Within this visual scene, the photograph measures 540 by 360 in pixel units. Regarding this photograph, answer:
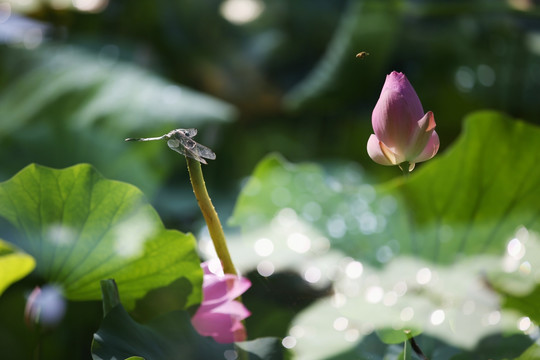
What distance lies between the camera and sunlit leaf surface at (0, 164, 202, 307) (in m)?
0.19

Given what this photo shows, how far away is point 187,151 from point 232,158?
0.49m

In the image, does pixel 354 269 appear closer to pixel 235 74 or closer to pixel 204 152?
pixel 204 152

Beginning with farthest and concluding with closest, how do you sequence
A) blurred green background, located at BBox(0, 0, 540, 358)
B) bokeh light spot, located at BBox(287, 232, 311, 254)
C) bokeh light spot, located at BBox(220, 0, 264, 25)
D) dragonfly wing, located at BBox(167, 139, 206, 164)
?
1. bokeh light spot, located at BBox(220, 0, 264, 25)
2. blurred green background, located at BBox(0, 0, 540, 358)
3. bokeh light spot, located at BBox(287, 232, 311, 254)
4. dragonfly wing, located at BBox(167, 139, 206, 164)

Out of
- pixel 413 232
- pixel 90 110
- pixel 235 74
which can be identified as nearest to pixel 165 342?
Result: pixel 413 232

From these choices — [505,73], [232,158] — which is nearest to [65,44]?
[232,158]

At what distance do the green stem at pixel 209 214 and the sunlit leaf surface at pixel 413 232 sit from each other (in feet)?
0.12

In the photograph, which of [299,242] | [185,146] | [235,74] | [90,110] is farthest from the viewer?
[235,74]

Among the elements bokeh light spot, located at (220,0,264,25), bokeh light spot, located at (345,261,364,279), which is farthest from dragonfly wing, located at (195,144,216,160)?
bokeh light spot, located at (220,0,264,25)

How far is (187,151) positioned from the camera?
0.17 m

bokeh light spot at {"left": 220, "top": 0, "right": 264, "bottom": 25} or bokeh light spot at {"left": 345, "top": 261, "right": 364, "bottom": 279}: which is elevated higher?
bokeh light spot at {"left": 220, "top": 0, "right": 264, "bottom": 25}

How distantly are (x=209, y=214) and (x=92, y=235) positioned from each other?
43 mm

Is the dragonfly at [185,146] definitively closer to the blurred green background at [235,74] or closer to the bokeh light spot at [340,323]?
the bokeh light spot at [340,323]

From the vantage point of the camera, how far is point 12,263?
18 cm

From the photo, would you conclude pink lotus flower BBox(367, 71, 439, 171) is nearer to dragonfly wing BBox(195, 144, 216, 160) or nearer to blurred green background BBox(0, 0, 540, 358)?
dragonfly wing BBox(195, 144, 216, 160)
